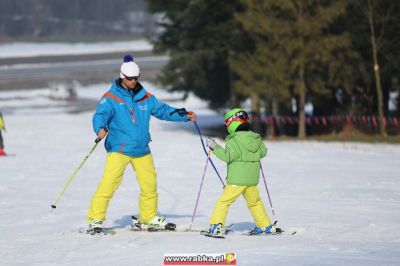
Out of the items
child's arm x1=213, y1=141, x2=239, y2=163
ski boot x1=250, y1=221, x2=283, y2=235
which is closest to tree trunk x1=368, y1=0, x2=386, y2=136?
ski boot x1=250, y1=221, x2=283, y2=235

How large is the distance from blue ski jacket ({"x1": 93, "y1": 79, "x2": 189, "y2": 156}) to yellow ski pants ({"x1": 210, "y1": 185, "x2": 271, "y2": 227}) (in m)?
1.19

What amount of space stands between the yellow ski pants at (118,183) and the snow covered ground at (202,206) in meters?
0.38

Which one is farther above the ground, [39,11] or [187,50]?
[39,11]

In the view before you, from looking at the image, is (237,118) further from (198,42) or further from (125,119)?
(198,42)

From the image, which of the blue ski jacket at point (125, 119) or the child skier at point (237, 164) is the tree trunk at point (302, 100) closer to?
the blue ski jacket at point (125, 119)

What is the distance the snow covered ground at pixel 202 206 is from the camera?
10.6 metres

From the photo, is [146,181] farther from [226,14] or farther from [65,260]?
[226,14]

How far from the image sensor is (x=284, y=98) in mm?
36125

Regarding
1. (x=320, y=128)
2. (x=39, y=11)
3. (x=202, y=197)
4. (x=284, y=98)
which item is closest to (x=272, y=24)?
(x=284, y=98)

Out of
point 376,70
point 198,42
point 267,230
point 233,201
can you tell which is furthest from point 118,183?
point 198,42

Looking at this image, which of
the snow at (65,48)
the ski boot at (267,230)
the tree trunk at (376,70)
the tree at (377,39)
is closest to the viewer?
the ski boot at (267,230)

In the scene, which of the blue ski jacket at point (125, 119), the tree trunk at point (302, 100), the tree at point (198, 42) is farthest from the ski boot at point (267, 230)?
the tree at point (198, 42)

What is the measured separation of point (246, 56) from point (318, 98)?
Answer: 345cm

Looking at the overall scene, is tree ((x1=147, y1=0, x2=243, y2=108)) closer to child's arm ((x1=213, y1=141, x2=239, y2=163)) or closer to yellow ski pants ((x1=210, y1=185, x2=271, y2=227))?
yellow ski pants ((x1=210, y1=185, x2=271, y2=227))
